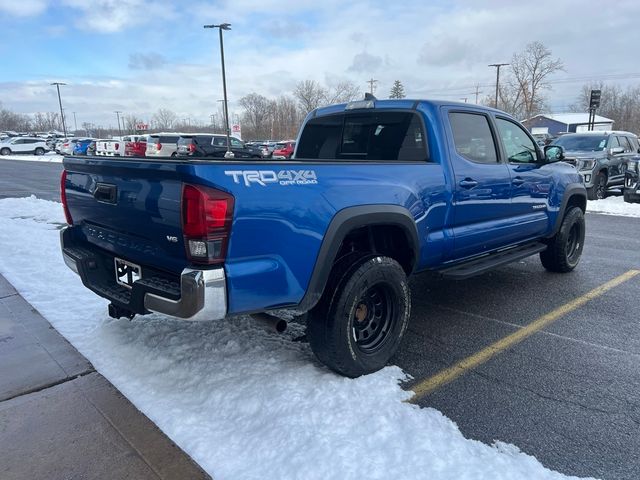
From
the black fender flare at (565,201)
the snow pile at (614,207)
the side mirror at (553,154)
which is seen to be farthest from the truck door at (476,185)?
the snow pile at (614,207)

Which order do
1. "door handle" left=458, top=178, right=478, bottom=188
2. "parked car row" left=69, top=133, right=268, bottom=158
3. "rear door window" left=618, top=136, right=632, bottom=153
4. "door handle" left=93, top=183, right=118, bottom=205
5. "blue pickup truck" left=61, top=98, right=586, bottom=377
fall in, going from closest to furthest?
"blue pickup truck" left=61, top=98, right=586, bottom=377, "door handle" left=93, top=183, right=118, bottom=205, "door handle" left=458, top=178, right=478, bottom=188, "rear door window" left=618, top=136, right=632, bottom=153, "parked car row" left=69, top=133, right=268, bottom=158

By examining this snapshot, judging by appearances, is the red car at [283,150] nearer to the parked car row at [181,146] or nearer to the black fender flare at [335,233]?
the parked car row at [181,146]

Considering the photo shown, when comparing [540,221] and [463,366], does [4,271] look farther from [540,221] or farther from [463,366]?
[540,221]

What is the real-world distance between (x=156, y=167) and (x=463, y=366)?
258 centimetres

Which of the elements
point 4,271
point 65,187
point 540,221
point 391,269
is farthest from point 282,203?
point 4,271

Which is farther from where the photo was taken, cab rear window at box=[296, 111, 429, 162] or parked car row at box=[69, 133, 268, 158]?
parked car row at box=[69, 133, 268, 158]

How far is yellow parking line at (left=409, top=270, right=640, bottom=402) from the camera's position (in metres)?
3.37

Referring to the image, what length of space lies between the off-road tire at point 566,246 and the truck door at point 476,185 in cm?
149

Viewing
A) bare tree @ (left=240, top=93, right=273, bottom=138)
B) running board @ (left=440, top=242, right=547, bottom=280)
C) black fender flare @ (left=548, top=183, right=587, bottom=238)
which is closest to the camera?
running board @ (left=440, top=242, right=547, bottom=280)

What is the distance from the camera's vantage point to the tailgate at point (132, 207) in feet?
8.82

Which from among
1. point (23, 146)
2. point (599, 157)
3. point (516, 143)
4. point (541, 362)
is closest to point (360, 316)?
point (541, 362)

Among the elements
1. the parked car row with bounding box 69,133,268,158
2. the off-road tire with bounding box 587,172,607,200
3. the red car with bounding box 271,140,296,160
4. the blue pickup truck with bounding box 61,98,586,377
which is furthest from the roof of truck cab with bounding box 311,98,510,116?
the red car with bounding box 271,140,296,160

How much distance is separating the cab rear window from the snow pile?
964 cm

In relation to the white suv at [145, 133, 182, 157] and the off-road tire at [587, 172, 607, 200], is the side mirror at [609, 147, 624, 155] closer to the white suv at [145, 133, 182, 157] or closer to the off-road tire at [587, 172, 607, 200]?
the off-road tire at [587, 172, 607, 200]
